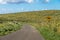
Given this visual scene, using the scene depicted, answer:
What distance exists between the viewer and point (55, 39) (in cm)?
1961

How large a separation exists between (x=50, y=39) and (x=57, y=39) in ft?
2.06

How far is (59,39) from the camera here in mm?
19609

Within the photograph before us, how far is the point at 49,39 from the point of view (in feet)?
64.6

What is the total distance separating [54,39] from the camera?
1962 centimetres

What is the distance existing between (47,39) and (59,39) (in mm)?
1059

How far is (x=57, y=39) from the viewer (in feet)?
64.5

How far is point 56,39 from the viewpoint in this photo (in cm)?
1964

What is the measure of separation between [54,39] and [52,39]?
0.18 meters

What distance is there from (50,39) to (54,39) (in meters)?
0.39

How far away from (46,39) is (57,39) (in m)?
0.98

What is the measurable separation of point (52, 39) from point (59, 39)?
0.62 meters

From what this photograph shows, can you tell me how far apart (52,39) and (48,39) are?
35 centimetres

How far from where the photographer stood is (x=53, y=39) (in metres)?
19.7

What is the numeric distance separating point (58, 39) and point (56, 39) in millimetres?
180
